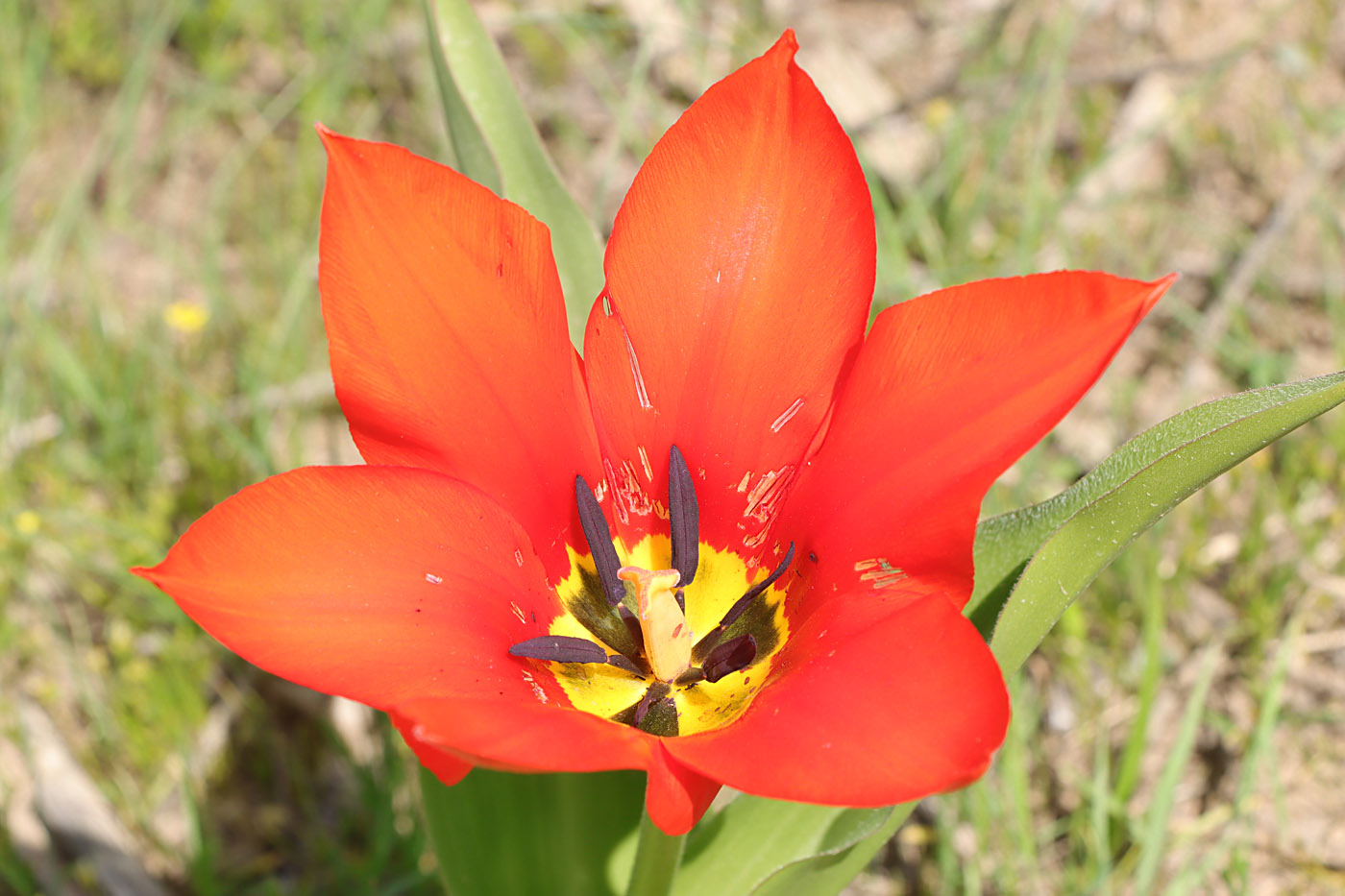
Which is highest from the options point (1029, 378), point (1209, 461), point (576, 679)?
point (1029, 378)

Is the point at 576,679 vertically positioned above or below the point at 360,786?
above

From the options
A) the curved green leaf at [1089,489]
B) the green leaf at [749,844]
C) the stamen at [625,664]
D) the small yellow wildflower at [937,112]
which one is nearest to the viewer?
the curved green leaf at [1089,489]

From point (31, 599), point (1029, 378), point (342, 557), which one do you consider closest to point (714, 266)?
point (1029, 378)

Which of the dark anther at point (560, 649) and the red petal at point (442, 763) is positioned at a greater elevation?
the red petal at point (442, 763)

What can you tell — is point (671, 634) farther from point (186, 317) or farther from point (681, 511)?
point (186, 317)

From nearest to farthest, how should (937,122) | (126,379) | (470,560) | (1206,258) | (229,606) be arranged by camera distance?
(229,606) < (470,560) < (126,379) < (1206,258) < (937,122)

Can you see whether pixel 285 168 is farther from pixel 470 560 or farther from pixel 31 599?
pixel 470 560

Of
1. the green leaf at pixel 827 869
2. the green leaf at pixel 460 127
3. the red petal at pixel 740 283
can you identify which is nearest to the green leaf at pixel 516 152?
the green leaf at pixel 460 127

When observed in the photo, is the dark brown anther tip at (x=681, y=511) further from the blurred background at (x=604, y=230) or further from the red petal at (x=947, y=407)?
the blurred background at (x=604, y=230)

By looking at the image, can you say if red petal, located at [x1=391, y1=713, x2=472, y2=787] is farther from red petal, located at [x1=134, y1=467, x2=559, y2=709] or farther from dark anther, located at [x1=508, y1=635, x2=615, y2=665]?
dark anther, located at [x1=508, y1=635, x2=615, y2=665]
